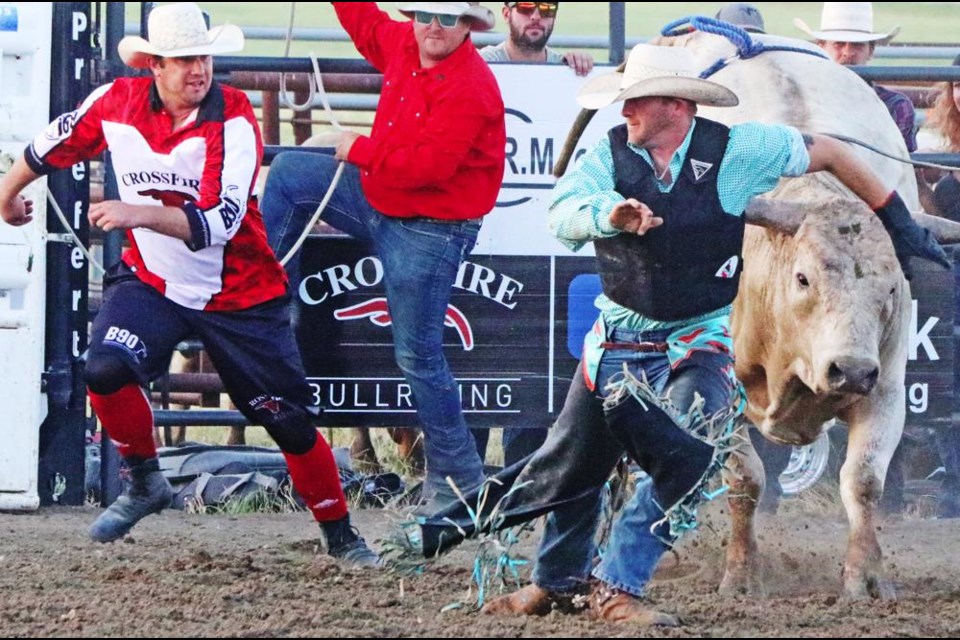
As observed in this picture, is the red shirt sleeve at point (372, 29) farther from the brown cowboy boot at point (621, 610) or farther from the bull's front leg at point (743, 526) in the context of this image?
the brown cowboy boot at point (621, 610)

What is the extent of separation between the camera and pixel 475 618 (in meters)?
4.28

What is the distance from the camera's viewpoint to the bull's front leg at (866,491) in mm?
5094

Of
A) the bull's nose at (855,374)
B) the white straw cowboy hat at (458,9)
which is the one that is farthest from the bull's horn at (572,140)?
the bull's nose at (855,374)

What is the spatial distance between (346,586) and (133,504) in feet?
3.04

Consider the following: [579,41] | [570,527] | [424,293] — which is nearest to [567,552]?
[570,527]

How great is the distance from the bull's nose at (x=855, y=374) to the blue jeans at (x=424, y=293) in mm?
1489

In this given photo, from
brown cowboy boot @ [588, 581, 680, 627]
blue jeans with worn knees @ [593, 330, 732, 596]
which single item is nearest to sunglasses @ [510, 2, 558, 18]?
blue jeans with worn knees @ [593, 330, 732, 596]

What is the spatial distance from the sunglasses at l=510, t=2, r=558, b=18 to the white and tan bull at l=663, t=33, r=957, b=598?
32.6 inches

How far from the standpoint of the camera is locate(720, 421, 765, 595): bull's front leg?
5355mm

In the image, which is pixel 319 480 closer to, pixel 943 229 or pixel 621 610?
pixel 621 610

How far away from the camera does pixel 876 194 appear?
4781 mm

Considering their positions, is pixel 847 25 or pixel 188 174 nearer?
pixel 188 174

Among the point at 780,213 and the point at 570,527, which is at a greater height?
the point at 780,213

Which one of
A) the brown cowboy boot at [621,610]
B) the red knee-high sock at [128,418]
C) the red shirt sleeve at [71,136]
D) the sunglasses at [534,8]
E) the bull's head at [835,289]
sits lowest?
the brown cowboy boot at [621,610]
